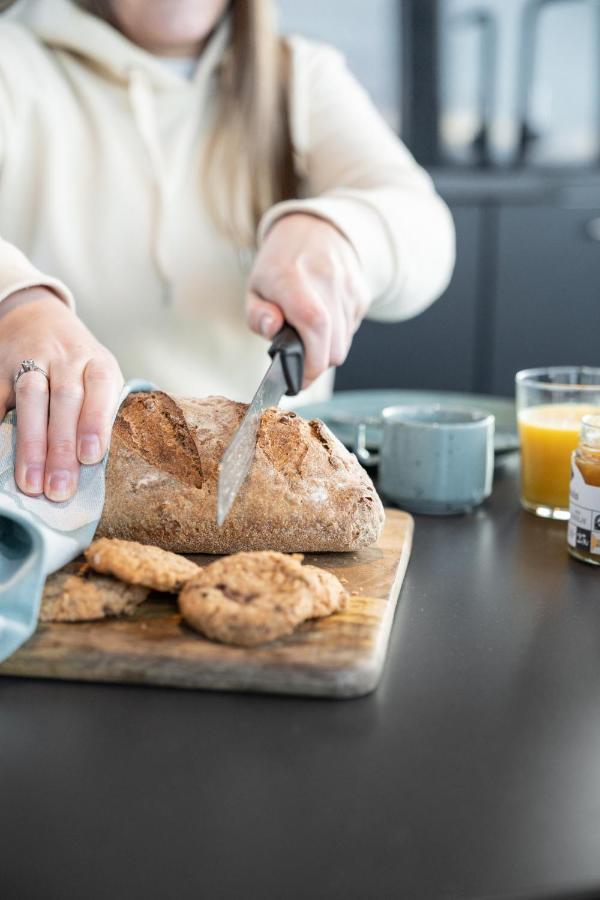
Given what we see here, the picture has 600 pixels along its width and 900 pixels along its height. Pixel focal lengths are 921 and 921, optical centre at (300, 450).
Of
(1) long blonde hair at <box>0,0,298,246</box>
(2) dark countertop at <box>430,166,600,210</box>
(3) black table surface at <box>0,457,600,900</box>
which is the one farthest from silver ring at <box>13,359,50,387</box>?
(2) dark countertop at <box>430,166,600,210</box>


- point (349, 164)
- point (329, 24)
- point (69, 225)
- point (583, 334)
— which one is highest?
point (329, 24)

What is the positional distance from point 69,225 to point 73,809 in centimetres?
122

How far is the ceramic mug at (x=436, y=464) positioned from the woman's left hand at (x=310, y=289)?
124 mm

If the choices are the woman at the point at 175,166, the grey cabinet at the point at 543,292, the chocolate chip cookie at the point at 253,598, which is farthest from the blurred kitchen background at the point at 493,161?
the chocolate chip cookie at the point at 253,598

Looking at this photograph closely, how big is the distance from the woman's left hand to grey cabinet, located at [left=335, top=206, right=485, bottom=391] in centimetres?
208

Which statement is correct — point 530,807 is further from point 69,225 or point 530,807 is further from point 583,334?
point 583,334

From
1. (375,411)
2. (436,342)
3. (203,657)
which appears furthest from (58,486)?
(436,342)

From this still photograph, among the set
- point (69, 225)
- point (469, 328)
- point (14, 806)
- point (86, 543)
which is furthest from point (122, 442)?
point (469, 328)

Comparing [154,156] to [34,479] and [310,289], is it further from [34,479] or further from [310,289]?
[34,479]

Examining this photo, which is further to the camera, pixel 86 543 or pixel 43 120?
pixel 43 120

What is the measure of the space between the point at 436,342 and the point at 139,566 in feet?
8.87

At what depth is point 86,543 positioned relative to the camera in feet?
2.66

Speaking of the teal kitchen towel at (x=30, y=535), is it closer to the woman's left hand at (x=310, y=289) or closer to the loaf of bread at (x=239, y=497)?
the loaf of bread at (x=239, y=497)

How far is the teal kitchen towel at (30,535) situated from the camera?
69 centimetres
